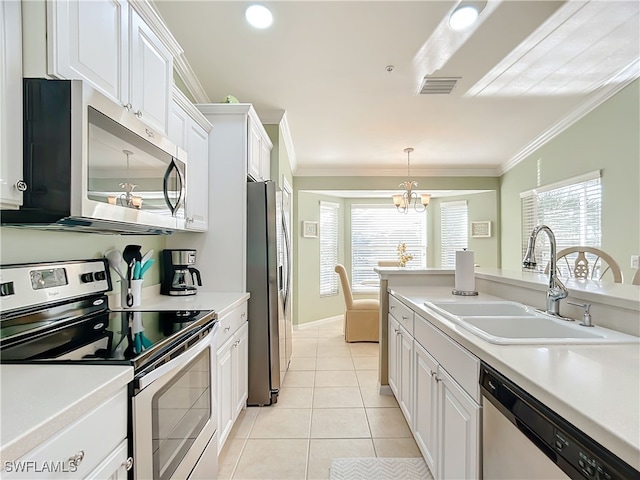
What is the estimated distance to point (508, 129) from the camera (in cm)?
412

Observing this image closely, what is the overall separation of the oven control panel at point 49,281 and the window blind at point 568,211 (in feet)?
12.4

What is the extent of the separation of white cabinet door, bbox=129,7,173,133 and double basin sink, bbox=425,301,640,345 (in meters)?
1.71

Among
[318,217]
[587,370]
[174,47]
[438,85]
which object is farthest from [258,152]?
[318,217]

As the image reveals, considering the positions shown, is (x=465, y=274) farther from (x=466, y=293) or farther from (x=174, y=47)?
(x=174, y=47)

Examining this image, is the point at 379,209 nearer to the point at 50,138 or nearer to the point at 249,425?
the point at 249,425

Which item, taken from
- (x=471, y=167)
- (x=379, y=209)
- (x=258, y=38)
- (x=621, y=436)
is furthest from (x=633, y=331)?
(x=379, y=209)

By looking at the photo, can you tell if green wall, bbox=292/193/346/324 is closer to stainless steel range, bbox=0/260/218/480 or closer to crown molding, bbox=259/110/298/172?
crown molding, bbox=259/110/298/172

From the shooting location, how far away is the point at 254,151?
2.85 metres

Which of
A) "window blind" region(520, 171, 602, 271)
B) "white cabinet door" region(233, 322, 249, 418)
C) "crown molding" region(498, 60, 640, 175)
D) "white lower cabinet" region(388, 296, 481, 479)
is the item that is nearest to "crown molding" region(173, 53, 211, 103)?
"white cabinet door" region(233, 322, 249, 418)

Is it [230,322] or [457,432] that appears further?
[230,322]

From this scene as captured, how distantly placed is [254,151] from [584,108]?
361cm

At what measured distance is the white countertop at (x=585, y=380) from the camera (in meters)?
0.61

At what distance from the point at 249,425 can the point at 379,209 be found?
4.83 metres

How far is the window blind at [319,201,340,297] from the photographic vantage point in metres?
5.86
